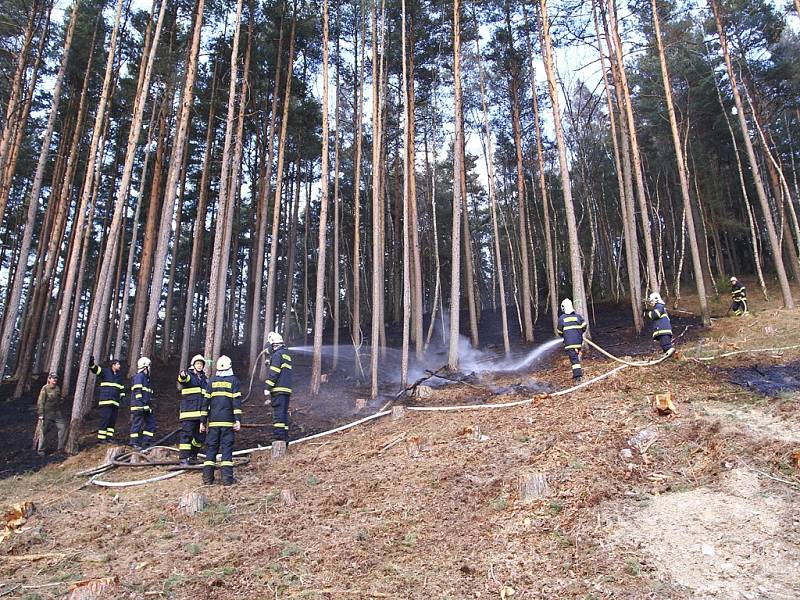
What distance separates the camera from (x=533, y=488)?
5.39 meters

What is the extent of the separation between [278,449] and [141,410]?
3.56 metres

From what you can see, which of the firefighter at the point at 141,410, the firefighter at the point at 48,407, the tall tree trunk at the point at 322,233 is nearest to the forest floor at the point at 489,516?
the firefighter at the point at 141,410

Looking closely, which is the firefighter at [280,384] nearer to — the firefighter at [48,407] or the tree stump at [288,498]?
the tree stump at [288,498]

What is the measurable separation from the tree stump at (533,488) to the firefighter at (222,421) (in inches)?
168

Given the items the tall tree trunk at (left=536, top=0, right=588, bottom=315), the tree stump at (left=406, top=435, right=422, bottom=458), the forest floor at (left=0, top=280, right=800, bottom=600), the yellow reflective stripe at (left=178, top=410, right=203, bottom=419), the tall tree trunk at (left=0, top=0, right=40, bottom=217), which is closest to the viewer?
the forest floor at (left=0, top=280, right=800, bottom=600)

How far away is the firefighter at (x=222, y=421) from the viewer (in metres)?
7.30

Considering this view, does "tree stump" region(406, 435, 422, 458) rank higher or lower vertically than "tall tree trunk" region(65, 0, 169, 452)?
lower

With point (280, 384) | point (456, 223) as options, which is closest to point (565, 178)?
point (456, 223)

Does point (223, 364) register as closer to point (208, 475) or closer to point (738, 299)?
point (208, 475)

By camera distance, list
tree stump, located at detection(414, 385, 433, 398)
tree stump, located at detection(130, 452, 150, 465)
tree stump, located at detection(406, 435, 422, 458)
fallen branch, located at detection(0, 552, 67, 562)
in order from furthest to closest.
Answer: tree stump, located at detection(414, 385, 433, 398)
tree stump, located at detection(130, 452, 150, 465)
tree stump, located at detection(406, 435, 422, 458)
fallen branch, located at detection(0, 552, 67, 562)

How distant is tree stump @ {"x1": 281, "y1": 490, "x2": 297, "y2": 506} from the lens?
20.4 feet

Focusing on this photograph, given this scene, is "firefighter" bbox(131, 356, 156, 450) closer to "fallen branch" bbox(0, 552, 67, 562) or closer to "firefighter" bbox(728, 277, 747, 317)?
"fallen branch" bbox(0, 552, 67, 562)

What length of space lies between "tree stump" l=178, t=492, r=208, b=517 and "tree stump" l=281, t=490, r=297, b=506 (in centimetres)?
102

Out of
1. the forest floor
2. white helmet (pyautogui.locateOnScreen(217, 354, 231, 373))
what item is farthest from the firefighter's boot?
white helmet (pyautogui.locateOnScreen(217, 354, 231, 373))
